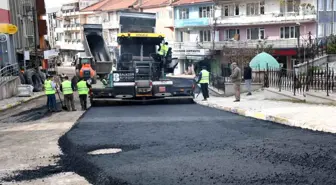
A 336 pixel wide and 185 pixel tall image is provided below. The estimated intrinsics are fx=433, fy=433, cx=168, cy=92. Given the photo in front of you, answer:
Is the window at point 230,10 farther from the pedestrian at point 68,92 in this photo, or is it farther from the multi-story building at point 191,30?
the pedestrian at point 68,92

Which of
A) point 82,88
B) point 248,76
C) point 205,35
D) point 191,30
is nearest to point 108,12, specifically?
point 191,30

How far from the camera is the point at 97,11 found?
64250 millimetres

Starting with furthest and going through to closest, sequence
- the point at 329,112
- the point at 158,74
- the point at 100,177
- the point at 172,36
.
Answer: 1. the point at 172,36
2. the point at 158,74
3. the point at 329,112
4. the point at 100,177

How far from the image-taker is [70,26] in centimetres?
7475

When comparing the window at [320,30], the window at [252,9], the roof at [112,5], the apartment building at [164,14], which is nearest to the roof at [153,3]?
the apartment building at [164,14]

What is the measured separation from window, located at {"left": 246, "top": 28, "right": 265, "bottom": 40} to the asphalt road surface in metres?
30.3

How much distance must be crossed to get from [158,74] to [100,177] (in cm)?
1163

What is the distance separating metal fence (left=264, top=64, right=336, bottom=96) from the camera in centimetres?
1417

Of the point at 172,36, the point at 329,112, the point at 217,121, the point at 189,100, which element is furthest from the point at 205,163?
the point at 172,36

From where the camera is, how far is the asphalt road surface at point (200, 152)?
6.68 meters

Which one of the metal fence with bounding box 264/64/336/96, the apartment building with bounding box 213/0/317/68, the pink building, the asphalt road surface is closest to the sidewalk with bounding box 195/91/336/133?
the asphalt road surface

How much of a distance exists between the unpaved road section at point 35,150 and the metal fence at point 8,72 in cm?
741

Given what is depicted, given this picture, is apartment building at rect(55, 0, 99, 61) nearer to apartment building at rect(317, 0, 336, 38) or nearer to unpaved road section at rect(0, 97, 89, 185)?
apartment building at rect(317, 0, 336, 38)

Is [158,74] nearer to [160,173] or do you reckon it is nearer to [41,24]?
[160,173]
